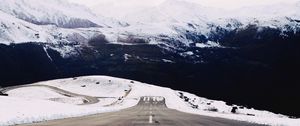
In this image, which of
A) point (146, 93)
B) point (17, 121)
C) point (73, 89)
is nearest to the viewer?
point (17, 121)

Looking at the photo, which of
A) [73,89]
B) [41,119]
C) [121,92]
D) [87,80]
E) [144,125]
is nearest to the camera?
Answer: [144,125]

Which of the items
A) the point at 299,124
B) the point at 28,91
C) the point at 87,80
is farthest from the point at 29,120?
the point at 87,80

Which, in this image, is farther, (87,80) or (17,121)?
(87,80)

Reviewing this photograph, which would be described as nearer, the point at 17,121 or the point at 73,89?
the point at 17,121

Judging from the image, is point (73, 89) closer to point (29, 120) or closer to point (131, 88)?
point (131, 88)

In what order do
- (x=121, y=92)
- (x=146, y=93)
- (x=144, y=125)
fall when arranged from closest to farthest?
(x=144, y=125) < (x=146, y=93) < (x=121, y=92)

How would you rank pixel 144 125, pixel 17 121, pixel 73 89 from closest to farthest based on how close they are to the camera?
pixel 144 125 < pixel 17 121 < pixel 73 89

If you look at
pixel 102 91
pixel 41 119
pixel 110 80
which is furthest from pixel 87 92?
pixel 41 119

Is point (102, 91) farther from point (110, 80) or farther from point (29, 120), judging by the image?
point (29, 120)

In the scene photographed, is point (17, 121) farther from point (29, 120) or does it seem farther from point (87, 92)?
point (87, 92)
